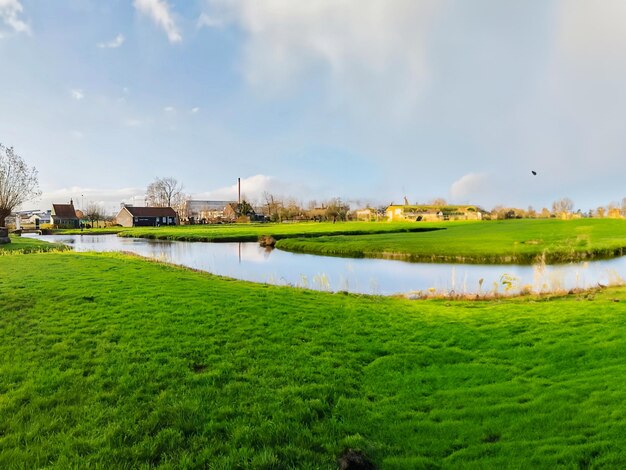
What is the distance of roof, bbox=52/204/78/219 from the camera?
99.1m

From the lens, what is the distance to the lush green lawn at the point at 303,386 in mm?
4043

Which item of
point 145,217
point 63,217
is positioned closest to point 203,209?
point 145,217

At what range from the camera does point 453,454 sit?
13.0ft

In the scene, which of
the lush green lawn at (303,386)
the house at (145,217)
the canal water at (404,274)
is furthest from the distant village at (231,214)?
the lush green lawn at (303,386)

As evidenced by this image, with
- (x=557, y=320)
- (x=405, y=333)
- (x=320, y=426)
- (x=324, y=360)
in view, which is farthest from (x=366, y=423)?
(x=557, y=320)

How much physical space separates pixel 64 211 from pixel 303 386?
115379 millimetres

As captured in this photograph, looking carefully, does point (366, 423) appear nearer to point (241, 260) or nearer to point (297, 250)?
point (241, 260)

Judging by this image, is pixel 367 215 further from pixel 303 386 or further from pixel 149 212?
pixel 303 386

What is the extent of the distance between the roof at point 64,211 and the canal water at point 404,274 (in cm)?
8641

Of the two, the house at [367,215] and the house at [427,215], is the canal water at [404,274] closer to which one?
the house at [427,215]

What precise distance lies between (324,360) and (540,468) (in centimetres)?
379

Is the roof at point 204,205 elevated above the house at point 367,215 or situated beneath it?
elevated above

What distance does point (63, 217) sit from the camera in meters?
98.8

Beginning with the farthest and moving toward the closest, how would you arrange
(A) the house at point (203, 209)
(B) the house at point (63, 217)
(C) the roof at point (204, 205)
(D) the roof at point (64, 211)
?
1. (C) the roof at point (204, 205)
2. (A) the house at point (203, 209)
3. (D) the roof at point (64, 211)
4. (B) the house at point (63, 217)
